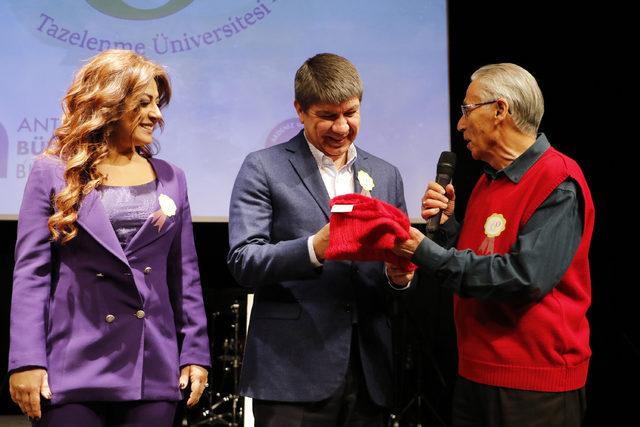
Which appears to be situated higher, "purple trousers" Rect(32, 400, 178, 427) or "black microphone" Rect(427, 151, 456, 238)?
"black microphone" Rect(427, 151, 456, 238)

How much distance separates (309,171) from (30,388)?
3.15ft

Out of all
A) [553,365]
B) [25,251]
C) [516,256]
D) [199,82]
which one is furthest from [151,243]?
[199,82]

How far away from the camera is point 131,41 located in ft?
12.8

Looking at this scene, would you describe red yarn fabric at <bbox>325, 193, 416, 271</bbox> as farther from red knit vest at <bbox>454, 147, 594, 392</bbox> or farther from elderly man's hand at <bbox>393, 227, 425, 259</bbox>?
red knit vest at <bbox>454, 147, 594, 392</bbox>

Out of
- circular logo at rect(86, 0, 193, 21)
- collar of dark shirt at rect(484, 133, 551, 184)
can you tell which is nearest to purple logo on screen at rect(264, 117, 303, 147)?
circular logo at rect(86, 0, 193, 21)

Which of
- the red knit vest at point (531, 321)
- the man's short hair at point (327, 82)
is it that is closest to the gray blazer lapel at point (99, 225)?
the man's short hair at point (327, 82)

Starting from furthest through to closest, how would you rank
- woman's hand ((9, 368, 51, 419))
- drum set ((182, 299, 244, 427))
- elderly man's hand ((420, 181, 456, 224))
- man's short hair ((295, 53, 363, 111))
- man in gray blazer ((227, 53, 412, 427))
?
1. drum set ((182, 299, 244, 427))
2. elderly man's hand ((420, 181, 456, 224))
3. man's short hair ((295, 53, 363, 111))
4. man in gray blazer ((227, 53, 412, 427))
5. woman's hand ((9, 368, 51, 419))

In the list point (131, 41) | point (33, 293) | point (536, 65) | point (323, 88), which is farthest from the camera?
point (536, 65)

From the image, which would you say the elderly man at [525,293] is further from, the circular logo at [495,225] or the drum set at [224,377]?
the drum set at [224,377]

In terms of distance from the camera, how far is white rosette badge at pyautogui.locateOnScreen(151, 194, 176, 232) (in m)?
1.98

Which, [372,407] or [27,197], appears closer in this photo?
[27,197]

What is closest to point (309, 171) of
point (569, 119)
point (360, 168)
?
point (360, 168)

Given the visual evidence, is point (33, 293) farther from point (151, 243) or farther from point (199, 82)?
point (199, 82)

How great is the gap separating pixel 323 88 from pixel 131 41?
2.19 metres
